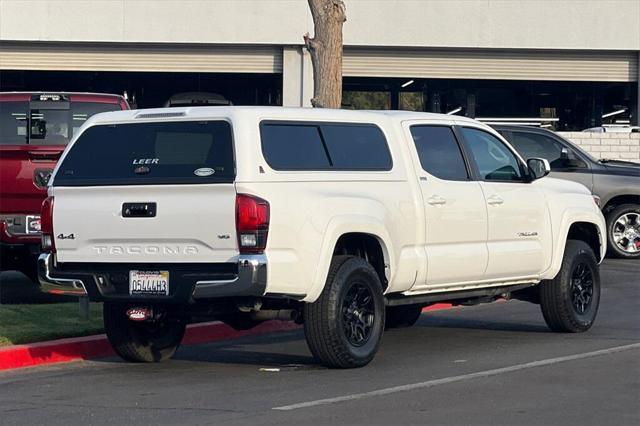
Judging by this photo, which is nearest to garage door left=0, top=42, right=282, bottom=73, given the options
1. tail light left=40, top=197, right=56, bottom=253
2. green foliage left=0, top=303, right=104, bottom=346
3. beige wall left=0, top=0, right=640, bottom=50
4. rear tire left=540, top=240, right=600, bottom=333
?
beige wall left=0, top=0, right=640, bottom=50

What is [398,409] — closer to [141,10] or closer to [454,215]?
[454,215]

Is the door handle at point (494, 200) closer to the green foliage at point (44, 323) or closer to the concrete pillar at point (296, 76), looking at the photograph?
the green foliage at point (44, 323)

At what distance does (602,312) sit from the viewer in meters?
13.9

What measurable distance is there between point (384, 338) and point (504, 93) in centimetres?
2588

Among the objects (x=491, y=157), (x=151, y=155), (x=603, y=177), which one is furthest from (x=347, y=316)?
(x=603, y=177)

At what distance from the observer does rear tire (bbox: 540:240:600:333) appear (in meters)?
11.8

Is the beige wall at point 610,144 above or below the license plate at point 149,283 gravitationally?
above

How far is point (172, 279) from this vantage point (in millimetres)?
9273

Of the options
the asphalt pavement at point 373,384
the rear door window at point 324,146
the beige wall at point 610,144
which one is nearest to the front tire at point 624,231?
the beige wall at point 610,144

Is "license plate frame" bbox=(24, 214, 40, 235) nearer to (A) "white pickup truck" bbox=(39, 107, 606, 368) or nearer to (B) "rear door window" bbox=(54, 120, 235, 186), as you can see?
(A) "white pickup truck" bbox=(39, 107, 606, 368)

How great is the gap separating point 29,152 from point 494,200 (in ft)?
17.0

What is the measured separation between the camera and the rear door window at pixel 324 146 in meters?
9.47

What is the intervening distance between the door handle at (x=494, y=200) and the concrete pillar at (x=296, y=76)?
19.8 metres

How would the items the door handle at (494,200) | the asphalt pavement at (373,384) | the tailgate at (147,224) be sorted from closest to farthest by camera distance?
the asphalt pavement at (373,384) < the tailgate at (147,224) < the door handle at (494,200)
